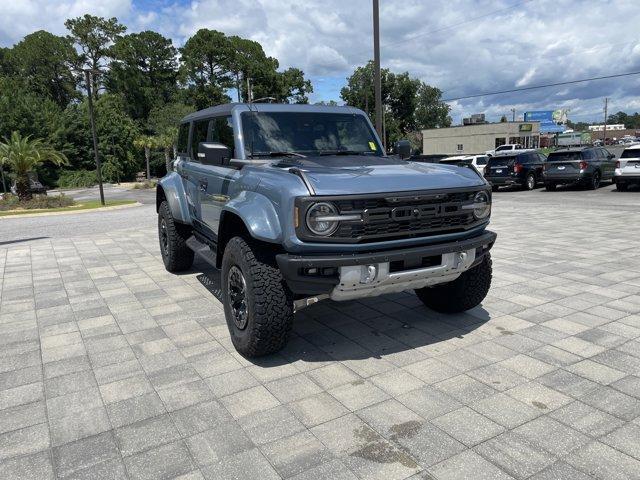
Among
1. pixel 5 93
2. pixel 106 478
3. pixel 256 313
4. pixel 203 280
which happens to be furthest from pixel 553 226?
pixel 5 93

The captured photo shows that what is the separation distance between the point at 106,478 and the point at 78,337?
2.36 metres

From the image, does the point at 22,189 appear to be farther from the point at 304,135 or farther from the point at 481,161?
the point at 481,161

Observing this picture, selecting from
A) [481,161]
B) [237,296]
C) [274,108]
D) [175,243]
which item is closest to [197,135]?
[274,108]

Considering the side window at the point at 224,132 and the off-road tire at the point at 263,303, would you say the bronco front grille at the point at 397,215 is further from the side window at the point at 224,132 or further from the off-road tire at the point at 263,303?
the side window at the point at 224,132

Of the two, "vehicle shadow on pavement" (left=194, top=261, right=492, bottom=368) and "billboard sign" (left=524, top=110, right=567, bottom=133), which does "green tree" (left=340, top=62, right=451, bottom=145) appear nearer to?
"billboard sign" (left=524, top=110, right=567, bottom=133)

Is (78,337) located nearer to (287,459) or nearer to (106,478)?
(106,478)

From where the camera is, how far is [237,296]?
13.0ft

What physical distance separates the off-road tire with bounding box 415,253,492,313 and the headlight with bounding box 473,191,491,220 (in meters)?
0.54

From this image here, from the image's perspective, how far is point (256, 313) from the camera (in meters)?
3.53

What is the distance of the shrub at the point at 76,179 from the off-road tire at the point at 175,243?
38.8m

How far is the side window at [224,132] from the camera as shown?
4.63 meters

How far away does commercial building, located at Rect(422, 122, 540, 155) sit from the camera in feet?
191

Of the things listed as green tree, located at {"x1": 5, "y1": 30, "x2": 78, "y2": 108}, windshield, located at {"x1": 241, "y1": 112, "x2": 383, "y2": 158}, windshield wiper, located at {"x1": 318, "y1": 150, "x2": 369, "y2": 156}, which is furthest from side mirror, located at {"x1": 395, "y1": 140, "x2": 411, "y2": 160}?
green tree, located at {"x1": 5, "y1": 30, "x2": 78, "y2": 108}

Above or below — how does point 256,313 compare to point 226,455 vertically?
above
